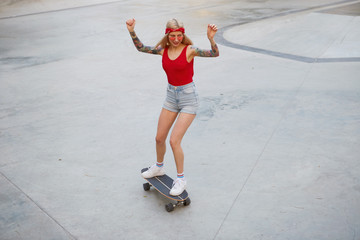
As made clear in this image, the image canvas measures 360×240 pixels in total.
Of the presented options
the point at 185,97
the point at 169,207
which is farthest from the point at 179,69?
the point at 169,207

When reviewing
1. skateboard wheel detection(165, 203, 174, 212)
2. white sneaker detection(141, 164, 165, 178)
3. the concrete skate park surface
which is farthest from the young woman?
the concrete skate park surface

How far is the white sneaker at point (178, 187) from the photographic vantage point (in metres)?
4.31

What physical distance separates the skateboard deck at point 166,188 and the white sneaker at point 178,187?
4cm

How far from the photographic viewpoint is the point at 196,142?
5852 millimetres

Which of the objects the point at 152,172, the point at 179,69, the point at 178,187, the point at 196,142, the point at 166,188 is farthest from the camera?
the point at 196,142

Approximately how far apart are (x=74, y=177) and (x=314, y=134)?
3672 mm

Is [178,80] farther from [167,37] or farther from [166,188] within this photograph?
[166,188]

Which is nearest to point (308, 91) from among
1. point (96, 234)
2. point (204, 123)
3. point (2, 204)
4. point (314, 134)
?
point (314, 134)

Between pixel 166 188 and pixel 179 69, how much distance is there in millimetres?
1415

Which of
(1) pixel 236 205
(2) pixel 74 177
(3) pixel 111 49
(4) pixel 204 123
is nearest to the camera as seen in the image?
(1) pixel 236 205

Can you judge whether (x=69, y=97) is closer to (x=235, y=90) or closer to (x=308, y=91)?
(x=235, y=90)

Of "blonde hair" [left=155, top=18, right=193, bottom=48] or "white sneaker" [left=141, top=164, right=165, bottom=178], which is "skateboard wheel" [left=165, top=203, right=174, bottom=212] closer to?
"white sneaker" [left=141, top=164, right=165, bottom=178]

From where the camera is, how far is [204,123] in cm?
650

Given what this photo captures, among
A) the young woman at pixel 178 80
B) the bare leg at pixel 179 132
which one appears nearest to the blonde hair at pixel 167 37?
the young woman at pixel 178 80
